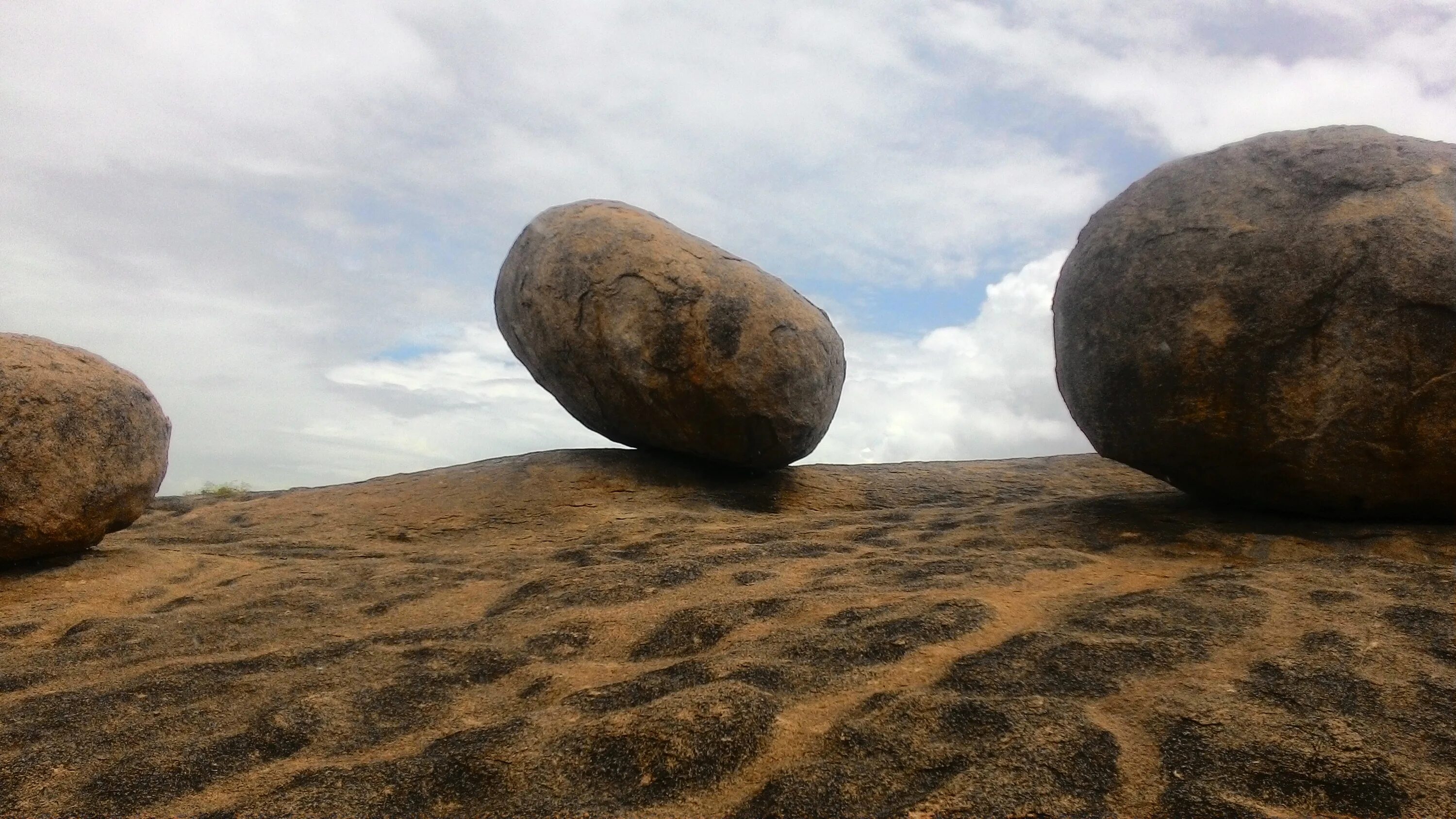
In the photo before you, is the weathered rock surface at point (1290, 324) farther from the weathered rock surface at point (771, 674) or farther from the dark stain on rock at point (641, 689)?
the dark stain on rock at point (641, 689)

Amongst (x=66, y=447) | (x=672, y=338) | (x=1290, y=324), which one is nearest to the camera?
(x=1290, y=324)

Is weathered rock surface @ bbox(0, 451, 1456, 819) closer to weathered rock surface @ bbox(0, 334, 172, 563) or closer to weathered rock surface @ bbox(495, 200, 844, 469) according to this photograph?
weathered rock surface @ bbox(0, 334, 172, 563)

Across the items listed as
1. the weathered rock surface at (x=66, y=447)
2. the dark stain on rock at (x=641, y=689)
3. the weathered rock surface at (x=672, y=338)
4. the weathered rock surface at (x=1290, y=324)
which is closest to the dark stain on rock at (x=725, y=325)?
the weathered rock surface at (x=672, y=338)

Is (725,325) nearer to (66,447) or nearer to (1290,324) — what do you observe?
(1290,324)

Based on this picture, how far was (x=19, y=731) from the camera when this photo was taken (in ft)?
10.8

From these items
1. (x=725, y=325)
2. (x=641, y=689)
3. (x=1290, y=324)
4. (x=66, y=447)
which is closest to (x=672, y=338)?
(x=725, y=325)

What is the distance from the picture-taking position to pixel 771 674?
3215mm

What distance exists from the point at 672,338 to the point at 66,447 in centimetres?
368

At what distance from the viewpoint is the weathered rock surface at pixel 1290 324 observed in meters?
4.79

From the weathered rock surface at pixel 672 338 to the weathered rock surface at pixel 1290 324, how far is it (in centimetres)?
255

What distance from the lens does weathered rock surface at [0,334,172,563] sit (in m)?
5.29

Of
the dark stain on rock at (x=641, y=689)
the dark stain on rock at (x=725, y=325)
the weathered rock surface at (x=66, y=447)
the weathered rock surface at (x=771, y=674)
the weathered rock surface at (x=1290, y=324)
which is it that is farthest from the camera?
the dark stain on rock at (x=725, y=325)

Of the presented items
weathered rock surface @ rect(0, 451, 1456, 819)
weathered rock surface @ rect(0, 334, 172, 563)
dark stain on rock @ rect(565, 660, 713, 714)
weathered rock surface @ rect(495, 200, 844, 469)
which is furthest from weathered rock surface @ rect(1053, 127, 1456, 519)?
weathered rock surface @ rect(0, 334, 172, 563)

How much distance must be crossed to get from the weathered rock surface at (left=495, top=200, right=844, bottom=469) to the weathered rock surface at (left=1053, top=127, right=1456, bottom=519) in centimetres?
255
